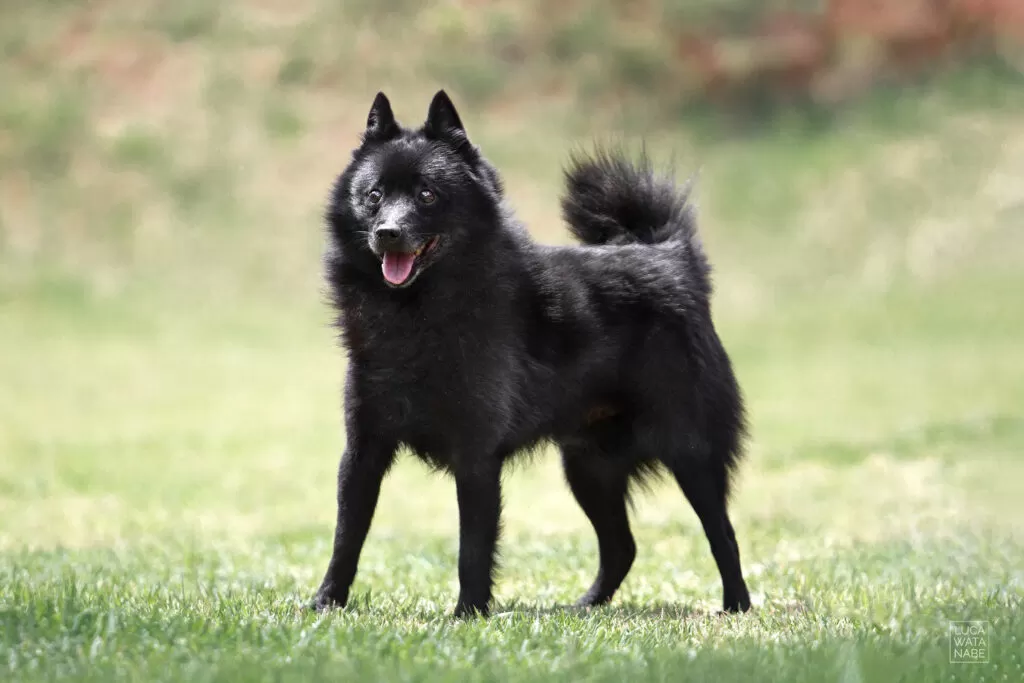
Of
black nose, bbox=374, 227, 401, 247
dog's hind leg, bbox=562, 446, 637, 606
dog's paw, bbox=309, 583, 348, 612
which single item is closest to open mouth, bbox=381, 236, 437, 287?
black nose, bbox=374, 227, 401, 247

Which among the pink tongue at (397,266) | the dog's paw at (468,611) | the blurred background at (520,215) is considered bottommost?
the dog's paw at (468,611)

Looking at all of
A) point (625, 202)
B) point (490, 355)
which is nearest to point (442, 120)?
point (490, 355)

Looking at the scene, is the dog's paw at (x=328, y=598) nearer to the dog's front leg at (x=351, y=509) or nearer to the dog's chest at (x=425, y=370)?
the dog's front leg at (x=351, y=509)

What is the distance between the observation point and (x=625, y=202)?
694 centimetres

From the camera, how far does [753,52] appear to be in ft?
97.3

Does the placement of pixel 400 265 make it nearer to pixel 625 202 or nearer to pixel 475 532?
pixel 475 532

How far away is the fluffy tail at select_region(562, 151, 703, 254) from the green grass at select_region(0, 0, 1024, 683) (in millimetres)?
1365

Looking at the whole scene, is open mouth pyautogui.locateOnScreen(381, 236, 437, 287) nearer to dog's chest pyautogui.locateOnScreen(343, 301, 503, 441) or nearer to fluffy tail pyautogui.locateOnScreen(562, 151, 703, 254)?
dog's chest pyautogui.locateOnScreen(343, 301, 503, 441)

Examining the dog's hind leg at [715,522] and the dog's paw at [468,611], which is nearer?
the dog's paw at [468,611]

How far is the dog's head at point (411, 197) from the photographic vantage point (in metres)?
5.40

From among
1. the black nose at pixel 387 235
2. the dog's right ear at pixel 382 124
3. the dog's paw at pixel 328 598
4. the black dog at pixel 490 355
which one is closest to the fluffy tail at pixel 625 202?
the black dog at pixel 490 355

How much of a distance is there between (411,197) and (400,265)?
0.98 ft

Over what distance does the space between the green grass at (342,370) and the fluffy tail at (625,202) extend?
53.7 inches

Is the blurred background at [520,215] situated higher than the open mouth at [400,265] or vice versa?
the blurred background at [520,215]
